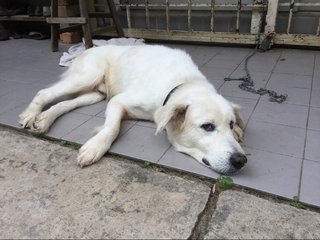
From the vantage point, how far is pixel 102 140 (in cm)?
229

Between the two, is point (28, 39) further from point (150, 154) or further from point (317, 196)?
point (317, 196)

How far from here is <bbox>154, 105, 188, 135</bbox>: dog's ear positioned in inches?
80.7

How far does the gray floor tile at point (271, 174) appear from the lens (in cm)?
188

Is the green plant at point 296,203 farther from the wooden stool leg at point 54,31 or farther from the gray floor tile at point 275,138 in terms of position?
the wooden stool leg at point 54,31

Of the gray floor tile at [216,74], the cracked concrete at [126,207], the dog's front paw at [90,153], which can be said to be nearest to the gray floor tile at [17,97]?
the cracked concrete at [126,207]

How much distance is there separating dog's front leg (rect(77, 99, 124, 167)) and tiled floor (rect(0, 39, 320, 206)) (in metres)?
0.08

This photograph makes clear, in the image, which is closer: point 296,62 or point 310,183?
point 310,183

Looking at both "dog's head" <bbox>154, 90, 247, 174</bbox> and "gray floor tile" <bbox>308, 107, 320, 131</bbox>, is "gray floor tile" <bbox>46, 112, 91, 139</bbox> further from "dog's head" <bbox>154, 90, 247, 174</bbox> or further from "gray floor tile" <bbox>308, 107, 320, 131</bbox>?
"gray floor tile" <bbox>308, 107, 320, 131</bbox>

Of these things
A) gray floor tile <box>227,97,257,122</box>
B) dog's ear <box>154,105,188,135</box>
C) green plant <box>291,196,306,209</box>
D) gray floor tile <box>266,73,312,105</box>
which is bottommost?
green plant <box>291,196,306,209</box>

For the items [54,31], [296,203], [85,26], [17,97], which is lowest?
[296,203]

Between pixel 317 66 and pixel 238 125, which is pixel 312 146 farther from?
pixel 317 66

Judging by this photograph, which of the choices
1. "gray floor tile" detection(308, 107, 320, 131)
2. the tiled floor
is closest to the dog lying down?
the tiled floor

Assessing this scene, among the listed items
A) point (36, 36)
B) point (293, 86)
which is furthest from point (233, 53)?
point (36, 36)

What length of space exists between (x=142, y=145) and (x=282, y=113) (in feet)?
4.32
